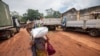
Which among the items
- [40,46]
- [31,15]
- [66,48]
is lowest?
[66,48]

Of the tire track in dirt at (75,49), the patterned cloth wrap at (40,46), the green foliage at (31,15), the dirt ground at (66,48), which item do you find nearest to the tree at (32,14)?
the green foliage at (31,15)

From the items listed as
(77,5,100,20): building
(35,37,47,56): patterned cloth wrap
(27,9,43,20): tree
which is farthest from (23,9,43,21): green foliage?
(35,37,47,56): patterned cloth wrap

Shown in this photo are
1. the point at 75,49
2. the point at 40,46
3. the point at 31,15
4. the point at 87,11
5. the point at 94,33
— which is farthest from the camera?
the point at 31,15

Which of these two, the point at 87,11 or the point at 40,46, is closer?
the point at 40,46

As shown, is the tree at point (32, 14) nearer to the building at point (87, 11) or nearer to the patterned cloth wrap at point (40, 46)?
the building at point (87, 11)

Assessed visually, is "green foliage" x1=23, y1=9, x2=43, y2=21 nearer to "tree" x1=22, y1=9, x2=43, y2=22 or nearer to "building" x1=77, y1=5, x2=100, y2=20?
"tree" x1=22, y1=9, x2=43, y2=22

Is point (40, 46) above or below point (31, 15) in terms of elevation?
below

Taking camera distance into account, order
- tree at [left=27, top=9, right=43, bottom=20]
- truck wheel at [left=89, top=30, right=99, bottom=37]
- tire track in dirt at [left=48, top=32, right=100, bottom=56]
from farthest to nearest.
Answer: tree at [left=27, top=9, right=43, bottom=20]
truck wheel at [left=89, top=30, right=99, bottom=37]
tire track in dirt at [left=48, top=32, right=100, bottom=56]

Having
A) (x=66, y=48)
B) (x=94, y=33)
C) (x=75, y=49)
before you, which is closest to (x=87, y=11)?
A: (x=94, y=33)

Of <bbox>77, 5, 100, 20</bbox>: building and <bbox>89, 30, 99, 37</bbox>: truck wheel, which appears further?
<bbox>77, 5, 100, 20</bbox>: building

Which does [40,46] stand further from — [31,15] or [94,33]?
[31,15]

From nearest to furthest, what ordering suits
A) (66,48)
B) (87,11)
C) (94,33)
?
(66,48) < (94,33) < (87,11)

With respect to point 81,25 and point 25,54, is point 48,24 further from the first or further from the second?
point 25,54

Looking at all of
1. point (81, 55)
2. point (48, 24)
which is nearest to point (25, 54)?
point (81, 55)
